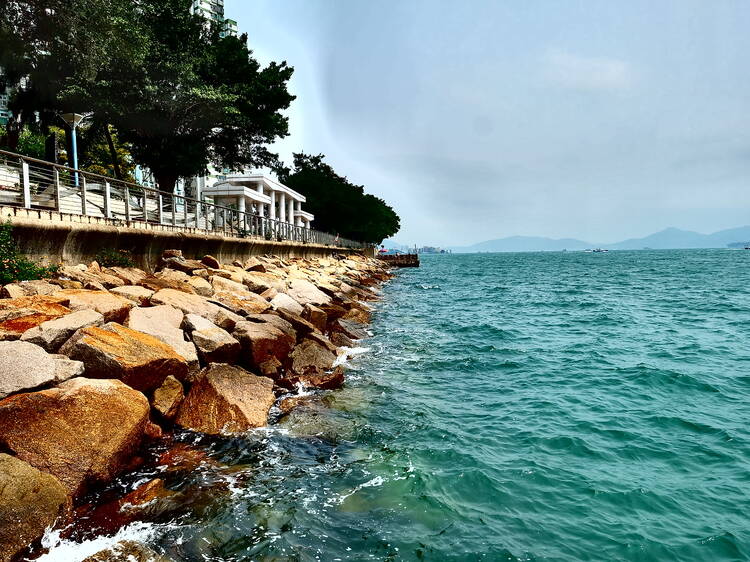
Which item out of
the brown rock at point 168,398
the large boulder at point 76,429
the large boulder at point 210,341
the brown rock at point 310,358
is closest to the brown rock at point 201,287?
the brown rock at point 310,358

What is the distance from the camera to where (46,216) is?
401 inches

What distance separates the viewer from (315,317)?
1374 centimetres

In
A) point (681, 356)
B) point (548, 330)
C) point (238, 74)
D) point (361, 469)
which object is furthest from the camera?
point (238, 74)

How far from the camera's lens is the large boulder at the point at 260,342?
874 cm

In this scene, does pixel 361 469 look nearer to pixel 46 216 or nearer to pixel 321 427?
pixel 321 427

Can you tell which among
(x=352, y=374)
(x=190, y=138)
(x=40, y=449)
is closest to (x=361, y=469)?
(x=40, y=449)

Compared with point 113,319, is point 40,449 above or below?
below

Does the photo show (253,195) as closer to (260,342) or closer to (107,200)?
(107,200)

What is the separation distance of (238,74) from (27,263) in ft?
78.0

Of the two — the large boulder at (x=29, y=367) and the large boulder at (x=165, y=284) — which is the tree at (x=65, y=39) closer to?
the large boulder at (x=165, y=284)

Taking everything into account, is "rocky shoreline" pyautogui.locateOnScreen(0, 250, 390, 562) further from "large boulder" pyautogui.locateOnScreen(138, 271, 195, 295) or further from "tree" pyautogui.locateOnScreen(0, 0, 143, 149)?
"tree" pyautogui.locateOnScreen(0, 0, 143, 149)

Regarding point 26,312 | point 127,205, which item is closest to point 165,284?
point 127,205

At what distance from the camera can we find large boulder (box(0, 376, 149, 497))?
4688 millimetres

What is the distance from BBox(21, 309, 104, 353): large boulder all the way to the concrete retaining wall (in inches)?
157
